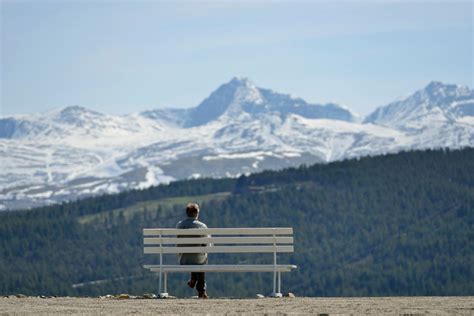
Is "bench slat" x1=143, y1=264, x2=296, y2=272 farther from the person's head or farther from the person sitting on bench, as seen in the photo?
the person's head

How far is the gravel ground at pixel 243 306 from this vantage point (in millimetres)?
29188

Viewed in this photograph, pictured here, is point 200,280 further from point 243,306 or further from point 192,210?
point 243,306

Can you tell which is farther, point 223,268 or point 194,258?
point 194,258

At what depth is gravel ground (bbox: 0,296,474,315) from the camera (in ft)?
95.8

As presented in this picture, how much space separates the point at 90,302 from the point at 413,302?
28.3 ft

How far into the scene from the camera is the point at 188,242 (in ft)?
122

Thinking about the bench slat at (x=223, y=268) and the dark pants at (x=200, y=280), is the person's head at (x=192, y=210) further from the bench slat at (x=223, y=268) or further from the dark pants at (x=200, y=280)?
the dark pants at (x=200, y=280)

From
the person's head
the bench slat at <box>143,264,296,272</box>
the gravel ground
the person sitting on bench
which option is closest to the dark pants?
the person sitting on bench

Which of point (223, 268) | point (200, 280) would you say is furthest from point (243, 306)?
point (200, 280)

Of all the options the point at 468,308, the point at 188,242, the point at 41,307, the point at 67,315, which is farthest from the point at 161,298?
the point at 468,308

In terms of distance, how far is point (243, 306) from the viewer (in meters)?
31.6

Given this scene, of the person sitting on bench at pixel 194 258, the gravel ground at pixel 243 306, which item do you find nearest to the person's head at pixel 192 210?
the person sitting on bench at pixel 194 258

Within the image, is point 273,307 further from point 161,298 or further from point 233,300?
point 161,298

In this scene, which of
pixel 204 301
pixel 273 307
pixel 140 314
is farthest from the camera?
pixel 204 301
